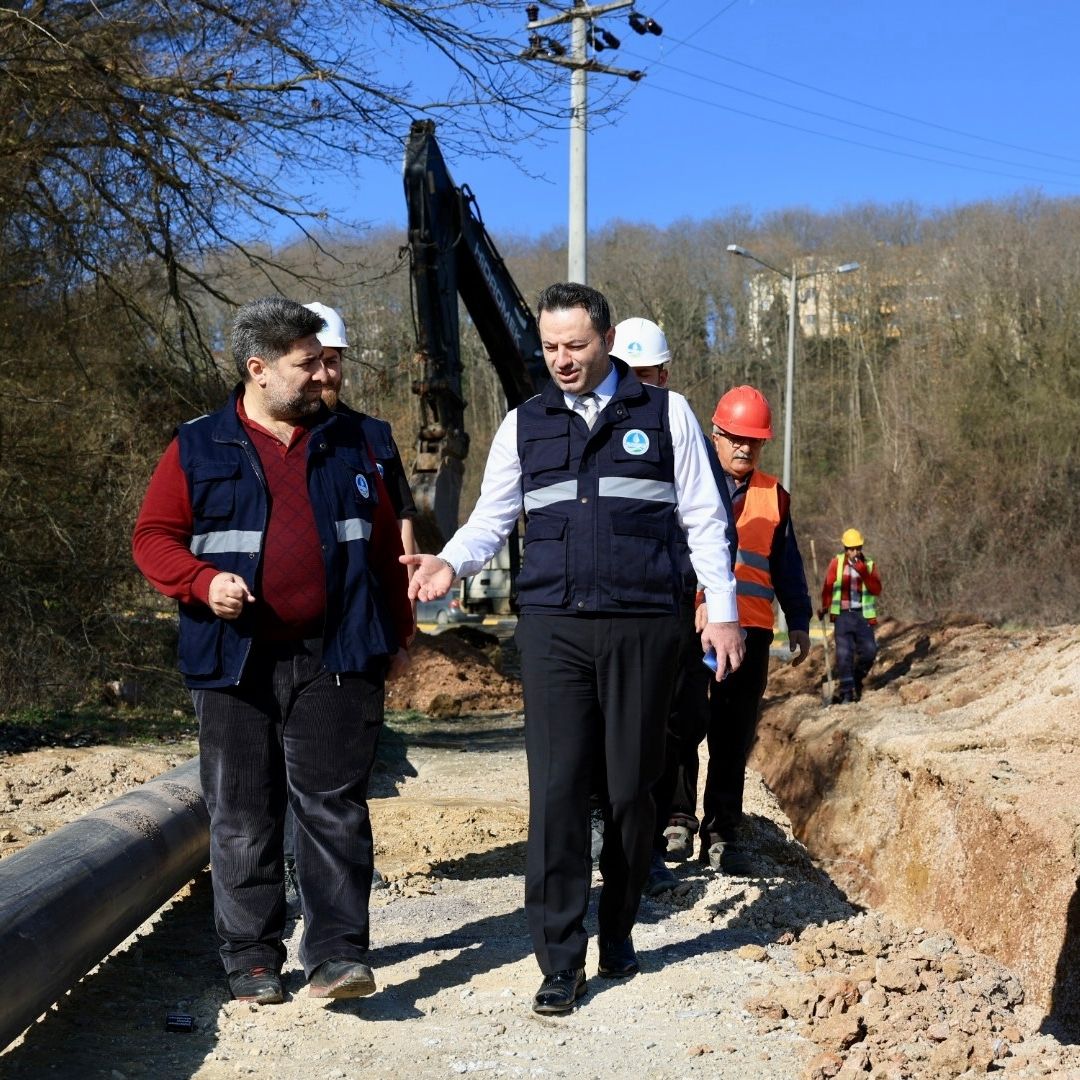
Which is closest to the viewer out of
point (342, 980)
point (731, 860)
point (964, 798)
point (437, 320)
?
point (342, 980)

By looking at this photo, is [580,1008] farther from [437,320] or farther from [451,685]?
[437,320]

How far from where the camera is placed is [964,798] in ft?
28.4

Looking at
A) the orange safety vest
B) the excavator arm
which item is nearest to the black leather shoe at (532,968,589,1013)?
the orange safety vest

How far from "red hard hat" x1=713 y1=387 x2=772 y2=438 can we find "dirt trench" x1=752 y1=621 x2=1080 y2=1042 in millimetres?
2750

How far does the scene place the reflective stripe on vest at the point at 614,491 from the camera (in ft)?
14.3

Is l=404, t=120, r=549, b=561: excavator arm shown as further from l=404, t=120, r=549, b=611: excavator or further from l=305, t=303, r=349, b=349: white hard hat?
→ l=305, t=303, r=349, b=349: white hard hat

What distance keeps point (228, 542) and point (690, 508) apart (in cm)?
139

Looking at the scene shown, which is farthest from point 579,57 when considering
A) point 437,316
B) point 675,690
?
point 675,690

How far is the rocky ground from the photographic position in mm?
3914

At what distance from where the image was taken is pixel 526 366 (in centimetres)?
1841

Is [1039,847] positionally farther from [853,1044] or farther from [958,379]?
[958,379]

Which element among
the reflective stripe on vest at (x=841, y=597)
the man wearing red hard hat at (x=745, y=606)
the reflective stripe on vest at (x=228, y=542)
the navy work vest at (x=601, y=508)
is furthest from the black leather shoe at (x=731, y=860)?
the reflective stripe on vest at (x=841, y=597)

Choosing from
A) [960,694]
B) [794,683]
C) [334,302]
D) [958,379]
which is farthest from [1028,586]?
[334,302]

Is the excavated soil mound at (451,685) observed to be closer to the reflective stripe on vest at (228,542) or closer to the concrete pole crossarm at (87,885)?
the concrete pole crossarm at (87,885)
